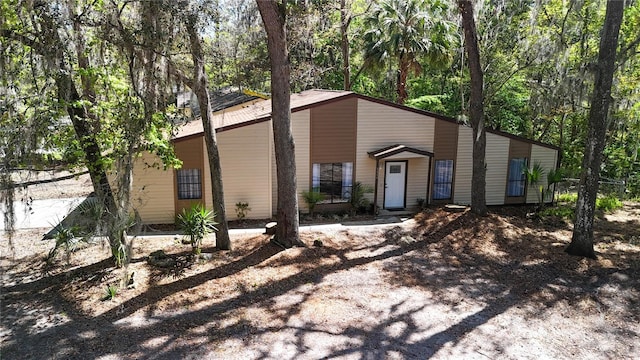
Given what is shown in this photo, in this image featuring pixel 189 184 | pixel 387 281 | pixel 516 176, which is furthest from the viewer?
pixel 516 176

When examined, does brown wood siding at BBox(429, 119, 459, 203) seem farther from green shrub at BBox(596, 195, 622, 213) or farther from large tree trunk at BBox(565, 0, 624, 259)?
green shrub at BBox(596, 195, 622, 213)

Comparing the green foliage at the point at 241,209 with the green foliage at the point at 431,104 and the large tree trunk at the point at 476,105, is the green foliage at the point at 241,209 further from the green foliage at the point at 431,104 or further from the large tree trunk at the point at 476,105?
the green foliage at the point at 431,104

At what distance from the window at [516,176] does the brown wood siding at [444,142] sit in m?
2.14

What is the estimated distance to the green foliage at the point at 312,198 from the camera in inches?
508

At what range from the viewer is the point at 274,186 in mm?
13000

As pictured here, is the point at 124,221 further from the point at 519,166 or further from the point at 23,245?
the point at 519,166

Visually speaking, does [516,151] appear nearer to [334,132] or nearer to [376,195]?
[376,195]

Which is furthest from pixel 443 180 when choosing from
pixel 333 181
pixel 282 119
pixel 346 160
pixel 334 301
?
pixel 334 301

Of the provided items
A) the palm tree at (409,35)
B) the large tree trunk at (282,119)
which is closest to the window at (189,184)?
the large tree trunk at (282,119)

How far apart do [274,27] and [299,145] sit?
496 centimetres

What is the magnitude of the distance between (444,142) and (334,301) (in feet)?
28.6

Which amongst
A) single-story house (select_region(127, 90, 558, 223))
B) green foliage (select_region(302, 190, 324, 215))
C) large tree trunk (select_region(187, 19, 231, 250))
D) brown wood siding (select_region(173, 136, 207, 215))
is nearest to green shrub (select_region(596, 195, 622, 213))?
single-story house (select_region(127, 90, 558, 223))

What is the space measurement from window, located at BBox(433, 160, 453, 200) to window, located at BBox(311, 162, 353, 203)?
3057 millimetres

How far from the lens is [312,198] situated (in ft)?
42.3
